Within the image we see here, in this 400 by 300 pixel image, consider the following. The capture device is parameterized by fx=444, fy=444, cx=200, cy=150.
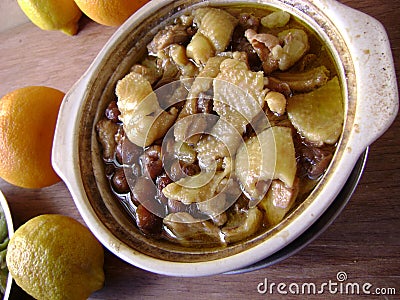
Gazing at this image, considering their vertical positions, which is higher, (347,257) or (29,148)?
(29,148)

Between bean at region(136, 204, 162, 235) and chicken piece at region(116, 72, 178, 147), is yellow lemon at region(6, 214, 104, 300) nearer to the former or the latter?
bean at region(136, 204, 162, 235)

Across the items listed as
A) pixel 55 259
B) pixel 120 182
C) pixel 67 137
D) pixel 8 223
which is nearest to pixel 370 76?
pixel 120 182

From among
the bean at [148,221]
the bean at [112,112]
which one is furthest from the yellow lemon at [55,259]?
the bean at [112,112]

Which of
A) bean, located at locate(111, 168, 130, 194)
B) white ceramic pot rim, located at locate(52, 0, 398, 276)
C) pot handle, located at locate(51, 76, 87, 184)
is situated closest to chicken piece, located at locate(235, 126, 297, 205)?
white ceramic pot rim, located at locate(52, 0, 398, 276)

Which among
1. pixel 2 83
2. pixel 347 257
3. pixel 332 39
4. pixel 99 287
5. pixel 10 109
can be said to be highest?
pixel 332 39

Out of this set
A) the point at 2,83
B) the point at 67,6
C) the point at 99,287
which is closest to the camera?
the point at 99,287

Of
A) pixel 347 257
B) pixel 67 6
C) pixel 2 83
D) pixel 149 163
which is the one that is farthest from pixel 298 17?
pixel 2 83

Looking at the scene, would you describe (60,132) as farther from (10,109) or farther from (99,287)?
(99,287)
